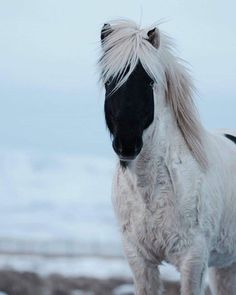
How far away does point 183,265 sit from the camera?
20.7 ft

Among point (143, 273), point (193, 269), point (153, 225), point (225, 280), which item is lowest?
point (225, 280)

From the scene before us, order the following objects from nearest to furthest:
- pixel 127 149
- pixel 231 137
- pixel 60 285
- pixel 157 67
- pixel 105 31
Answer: pixel 127 149, pixel 157 67, pixel 105 31, pixel 231 137, pixel 60 285

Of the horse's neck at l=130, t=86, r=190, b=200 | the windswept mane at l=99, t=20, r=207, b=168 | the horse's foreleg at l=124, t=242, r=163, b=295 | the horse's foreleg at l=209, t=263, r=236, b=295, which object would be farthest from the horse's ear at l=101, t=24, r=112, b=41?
the horse's foreleg at l=209, t=263, r=236, b=295

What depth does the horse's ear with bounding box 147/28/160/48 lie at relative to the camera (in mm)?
6266

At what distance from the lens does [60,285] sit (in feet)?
36.3

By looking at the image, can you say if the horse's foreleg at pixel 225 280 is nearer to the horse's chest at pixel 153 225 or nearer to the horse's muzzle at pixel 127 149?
the horse's chest at pixel 153 225

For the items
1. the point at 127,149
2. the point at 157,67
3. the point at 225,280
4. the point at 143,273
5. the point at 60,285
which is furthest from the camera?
the point at 60,285

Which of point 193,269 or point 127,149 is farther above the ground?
point 127,149

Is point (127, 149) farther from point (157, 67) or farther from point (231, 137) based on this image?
point (231, 137)

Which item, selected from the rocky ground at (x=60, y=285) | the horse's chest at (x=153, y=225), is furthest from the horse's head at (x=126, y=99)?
the rocky ground at (x=60, y=285)

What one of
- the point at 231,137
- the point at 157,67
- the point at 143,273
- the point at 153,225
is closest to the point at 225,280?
the point at 231,137

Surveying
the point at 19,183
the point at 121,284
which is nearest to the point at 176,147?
the point at 121,284

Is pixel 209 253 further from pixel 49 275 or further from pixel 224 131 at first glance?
pixel 49 275

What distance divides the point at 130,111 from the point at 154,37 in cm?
55
